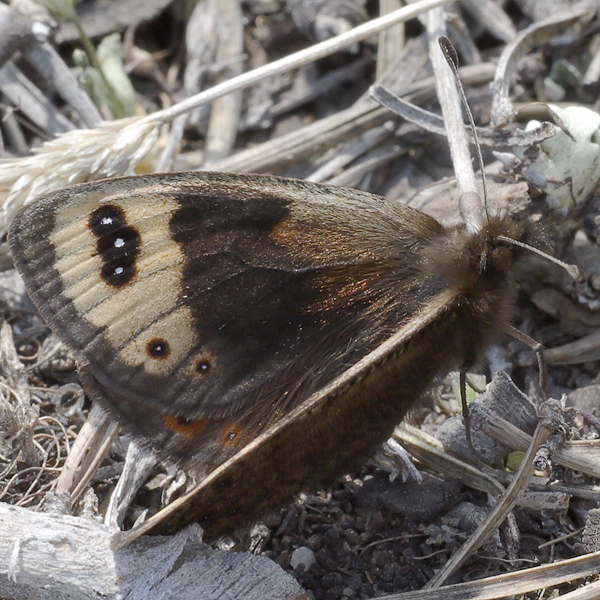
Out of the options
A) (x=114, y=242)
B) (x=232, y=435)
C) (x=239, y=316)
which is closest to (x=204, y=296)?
(x=239, y=316)

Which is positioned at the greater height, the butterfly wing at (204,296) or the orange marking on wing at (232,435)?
the butterfly wing at (204,296)

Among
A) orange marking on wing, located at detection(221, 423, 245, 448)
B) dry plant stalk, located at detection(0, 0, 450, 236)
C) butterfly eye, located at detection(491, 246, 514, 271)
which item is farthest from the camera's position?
dry plant stalk, located at detection(0, 0, 450, 236)

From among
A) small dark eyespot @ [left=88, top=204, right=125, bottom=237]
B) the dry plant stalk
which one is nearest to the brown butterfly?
small dark eyespot @ [left=88, top=204, right=125, bottom=237]

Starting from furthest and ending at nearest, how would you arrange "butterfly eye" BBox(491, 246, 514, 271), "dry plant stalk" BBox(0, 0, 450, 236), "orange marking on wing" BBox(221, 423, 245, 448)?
"dry plant stalk" BBox(0, 0, 450, 236), "butterfly eye" BBox(491, 246, 514, 271), "orange marking on wing" BBox(221, 423, 245, 448)

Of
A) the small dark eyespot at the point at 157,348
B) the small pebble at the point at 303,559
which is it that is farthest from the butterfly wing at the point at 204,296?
the small pebble at the point at 303,559

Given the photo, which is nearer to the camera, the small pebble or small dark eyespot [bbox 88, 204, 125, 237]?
small dark eyespot [bbox 88, 204, 125, 237]

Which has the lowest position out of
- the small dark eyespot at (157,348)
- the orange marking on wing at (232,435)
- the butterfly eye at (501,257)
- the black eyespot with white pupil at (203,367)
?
the orange marking on wing at (232,435)

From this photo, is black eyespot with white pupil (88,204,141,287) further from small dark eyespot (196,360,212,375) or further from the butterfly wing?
small dark eyespot (196,360,212,375)

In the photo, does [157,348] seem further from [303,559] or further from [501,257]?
[501,257]

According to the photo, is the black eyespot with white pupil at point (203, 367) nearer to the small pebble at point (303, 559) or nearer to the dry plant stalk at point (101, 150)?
the small pebble at point (303, 559)
